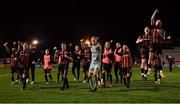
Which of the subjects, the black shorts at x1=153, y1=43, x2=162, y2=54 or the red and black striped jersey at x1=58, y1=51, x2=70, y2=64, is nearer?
the red and black striped jersey at x1=58, y1=51, x2=70, y2=64

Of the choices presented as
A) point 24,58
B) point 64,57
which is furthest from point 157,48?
point 24,58

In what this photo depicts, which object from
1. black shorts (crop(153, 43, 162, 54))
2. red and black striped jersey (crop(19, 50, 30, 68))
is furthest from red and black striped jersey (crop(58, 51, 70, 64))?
black shorts (crop(153, 43, 162, 54))

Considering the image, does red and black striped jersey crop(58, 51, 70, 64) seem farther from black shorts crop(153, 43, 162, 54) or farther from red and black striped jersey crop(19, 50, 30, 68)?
black shorts crop(153, 43, 162, 54)

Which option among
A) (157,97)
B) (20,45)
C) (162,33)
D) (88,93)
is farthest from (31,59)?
(157,97)

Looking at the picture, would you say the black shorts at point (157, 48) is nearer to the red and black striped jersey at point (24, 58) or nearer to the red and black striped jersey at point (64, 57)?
the red and black striped jersey at point (64, 57)

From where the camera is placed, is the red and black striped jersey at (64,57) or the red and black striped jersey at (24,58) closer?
the red and black striped jersey at (64,57)

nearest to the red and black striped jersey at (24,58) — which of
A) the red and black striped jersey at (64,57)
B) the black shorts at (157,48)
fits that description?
the red and black striped jersey at (64,57)

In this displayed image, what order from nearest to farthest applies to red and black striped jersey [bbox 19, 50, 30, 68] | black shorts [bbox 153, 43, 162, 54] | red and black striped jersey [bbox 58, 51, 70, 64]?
1. red and black striped jersey [bbox 58, 51, 70, 64]
2. black shorts [bbox 153, 43, 162, 54]
3. red and black striped jersey [bbox 19, 50, 30, 68]

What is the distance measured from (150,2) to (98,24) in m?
13.2

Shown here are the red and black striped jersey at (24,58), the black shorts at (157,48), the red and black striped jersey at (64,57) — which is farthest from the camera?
the red and black striped jersey at (24,58)

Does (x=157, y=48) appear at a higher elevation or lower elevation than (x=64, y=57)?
higher

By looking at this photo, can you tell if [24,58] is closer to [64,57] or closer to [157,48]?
[64,57]

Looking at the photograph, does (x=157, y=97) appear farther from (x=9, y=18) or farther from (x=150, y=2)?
(x=9, y=18)

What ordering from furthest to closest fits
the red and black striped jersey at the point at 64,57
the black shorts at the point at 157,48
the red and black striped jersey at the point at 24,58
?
the red and black striped jersey at the point at 24,58 → the black shorts at the point at 157,48 → the red and black striped jersey at the point at 64,57
